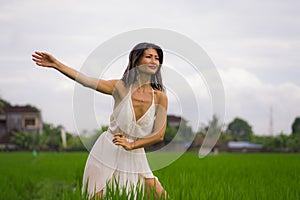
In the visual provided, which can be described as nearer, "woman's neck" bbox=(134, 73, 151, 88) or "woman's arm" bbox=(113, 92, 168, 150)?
"woman's arm" bbox=(113, 92, 168, 150)

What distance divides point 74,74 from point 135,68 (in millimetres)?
391

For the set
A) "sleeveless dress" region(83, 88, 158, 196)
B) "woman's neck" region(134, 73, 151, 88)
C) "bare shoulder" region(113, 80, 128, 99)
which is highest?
"woman's neck" region(134, 73, 151, 88)

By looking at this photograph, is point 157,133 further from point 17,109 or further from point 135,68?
point 17,109

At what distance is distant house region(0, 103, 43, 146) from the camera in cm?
4150

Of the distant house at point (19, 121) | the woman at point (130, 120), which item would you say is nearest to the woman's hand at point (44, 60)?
the woman at point (130, 120)

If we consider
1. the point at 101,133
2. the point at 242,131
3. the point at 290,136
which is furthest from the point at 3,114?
the point at 242,131

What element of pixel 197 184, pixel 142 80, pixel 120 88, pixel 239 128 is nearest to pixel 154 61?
pixel 142 80

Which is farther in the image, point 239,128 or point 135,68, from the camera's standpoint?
point 239,128

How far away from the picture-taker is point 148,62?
11.3ft

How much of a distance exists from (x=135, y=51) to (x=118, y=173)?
32.4 inches

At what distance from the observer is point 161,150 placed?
3637 millimetres

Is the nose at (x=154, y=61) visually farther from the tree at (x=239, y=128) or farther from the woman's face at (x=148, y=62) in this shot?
the tree at (x=239, y=128)

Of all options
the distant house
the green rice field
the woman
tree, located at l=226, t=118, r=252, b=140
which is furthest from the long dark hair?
tree, located at l=226, t=118, r=252, b=140

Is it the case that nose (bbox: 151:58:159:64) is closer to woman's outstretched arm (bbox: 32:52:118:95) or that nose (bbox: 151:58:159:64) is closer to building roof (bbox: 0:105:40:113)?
woman's outstretched arm (bbox: 32:52:118:95)
